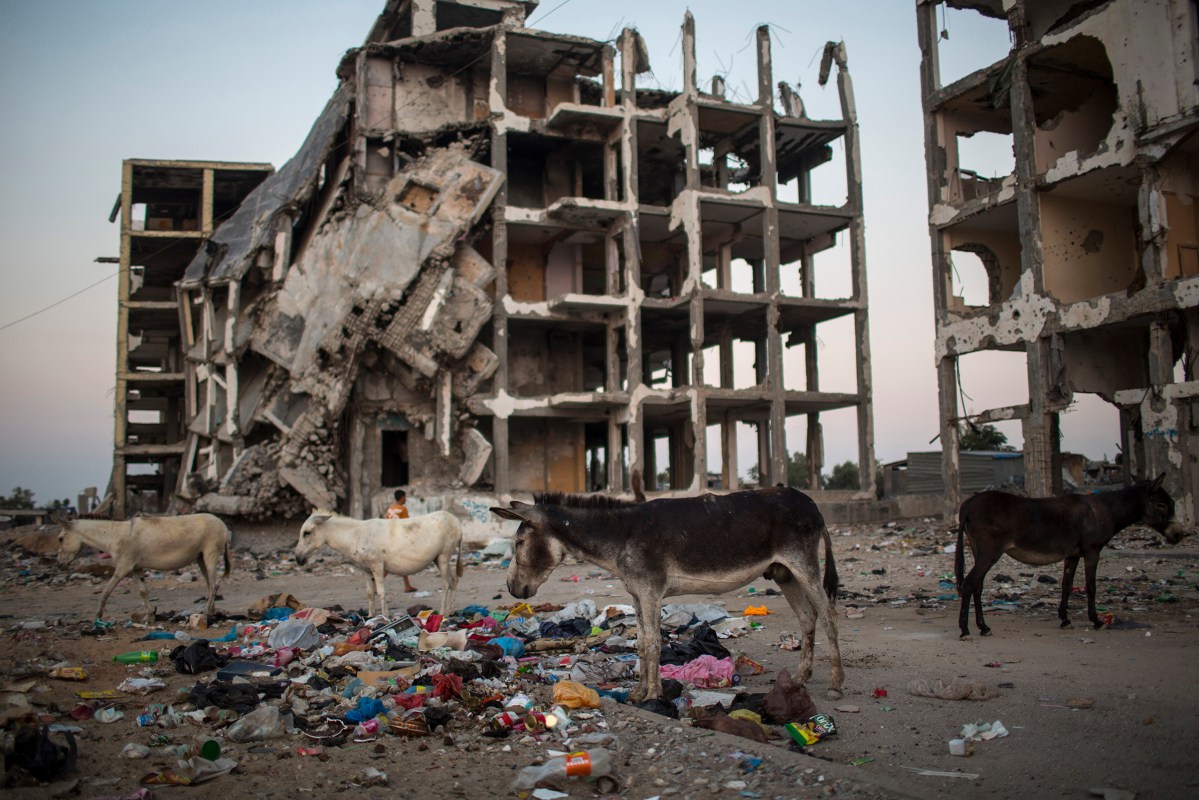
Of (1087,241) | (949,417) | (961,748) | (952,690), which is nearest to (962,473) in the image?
(949,417)

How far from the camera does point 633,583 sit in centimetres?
649

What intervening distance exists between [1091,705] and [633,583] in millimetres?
3130

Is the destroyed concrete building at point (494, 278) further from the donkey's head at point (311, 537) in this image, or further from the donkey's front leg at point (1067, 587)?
the donkey's front leg at point (1067, 587)

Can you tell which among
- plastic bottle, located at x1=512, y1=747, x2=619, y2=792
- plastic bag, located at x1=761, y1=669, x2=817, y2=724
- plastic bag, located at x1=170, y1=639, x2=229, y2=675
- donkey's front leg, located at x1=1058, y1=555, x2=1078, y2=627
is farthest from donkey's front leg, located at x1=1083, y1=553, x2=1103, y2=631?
plastic bag, located at x1=170, y1=639, x2=229, y2=675

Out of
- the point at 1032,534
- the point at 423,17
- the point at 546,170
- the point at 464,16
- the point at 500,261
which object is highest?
the point at 464,16

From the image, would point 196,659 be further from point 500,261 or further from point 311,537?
point 500,261

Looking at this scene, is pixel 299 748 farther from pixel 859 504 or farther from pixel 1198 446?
pixel 859 504

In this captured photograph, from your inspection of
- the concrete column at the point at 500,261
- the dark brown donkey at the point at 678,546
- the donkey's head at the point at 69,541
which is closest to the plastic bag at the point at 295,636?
the dark brown donkey at the point at 678,546

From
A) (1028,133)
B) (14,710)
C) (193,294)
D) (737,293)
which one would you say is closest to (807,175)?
(737,293)

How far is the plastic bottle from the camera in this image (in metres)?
4.66

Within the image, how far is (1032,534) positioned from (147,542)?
10.2 metres

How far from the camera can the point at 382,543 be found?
1098 cm

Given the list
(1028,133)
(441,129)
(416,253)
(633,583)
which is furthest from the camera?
(441,129)

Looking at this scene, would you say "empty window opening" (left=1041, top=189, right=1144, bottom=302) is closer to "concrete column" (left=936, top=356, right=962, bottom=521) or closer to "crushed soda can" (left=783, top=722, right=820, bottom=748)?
"concrete column" (left=936, top=356, right=962, bottom=521)
